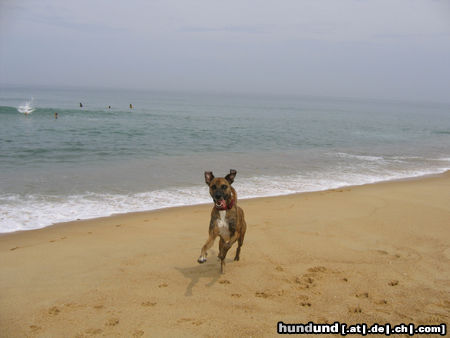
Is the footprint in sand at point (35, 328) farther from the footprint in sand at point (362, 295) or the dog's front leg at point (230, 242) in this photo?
the footprint in sand at point (362, 295)

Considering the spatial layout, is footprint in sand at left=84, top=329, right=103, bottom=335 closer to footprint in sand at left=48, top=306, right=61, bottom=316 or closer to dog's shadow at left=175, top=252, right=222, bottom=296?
footprint in sand at left=48, top=306, right=61, bottom=316

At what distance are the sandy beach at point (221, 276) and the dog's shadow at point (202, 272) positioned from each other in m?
0.02

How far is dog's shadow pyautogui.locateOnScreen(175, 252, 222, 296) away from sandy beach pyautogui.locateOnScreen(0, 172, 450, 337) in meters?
0.02

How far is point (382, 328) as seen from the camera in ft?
14.4

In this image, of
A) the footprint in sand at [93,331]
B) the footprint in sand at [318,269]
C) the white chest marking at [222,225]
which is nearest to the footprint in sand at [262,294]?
the white chest marking at [222,225]

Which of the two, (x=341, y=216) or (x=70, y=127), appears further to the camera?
(x=70, y=127)

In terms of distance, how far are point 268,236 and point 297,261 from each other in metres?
1.42

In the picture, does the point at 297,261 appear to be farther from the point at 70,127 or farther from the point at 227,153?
the point at 70,127

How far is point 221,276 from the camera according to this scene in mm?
5895

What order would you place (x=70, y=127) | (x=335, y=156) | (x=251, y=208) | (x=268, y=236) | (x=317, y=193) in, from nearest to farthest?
(x=268, y=236) → (x=251, y=208) → (x=317, y=193) → (x=335, y=156) → (x=70, y=127)

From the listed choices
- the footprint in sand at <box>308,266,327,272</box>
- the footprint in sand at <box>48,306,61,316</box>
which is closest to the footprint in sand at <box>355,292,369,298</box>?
the footprint in sand at <box>308,266,327,272</box>

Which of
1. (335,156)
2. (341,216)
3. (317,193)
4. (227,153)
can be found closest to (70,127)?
(227,153)

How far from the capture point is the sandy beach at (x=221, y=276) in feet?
15.1

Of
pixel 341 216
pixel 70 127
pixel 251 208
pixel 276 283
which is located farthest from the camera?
pixel 70 127
